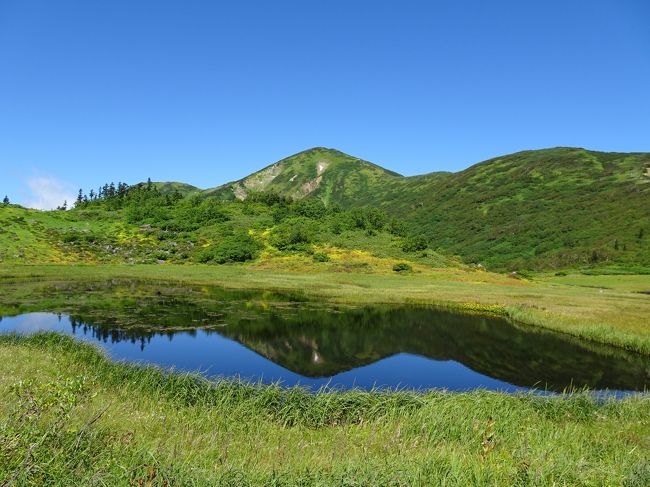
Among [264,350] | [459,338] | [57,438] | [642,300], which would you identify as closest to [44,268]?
[264,350]

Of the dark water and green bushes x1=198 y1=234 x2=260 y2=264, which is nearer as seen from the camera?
the dark water

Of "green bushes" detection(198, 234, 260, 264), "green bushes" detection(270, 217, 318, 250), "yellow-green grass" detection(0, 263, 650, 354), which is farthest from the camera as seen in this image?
"green bushes" detection(270, 217, 318, 250)

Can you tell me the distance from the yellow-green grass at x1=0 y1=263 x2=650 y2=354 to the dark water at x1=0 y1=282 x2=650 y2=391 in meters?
3.01

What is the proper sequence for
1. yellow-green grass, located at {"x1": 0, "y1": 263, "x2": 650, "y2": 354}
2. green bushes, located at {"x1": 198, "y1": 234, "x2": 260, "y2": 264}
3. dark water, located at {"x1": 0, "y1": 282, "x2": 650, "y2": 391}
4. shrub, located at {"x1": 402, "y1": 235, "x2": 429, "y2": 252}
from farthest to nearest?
shrub, located at {"x1": 402, "y1": 235, "x2": 429, "y2": 252} < green bushes, located at {"x1": 198, "y1": 234, "x2": 260, "y2": 264} < yellow-green grass, located at {"x1": 0, "y1": 263, "x2": 650, "y2": 354} < dark water, located at {"x1": 0, "y1": 282, "x2": 650, "y2": 391}

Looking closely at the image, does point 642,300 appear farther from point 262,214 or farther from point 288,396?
point 262,214

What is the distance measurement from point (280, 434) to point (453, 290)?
191ft

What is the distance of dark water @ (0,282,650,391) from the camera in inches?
1079

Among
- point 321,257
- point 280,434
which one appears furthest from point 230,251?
point 280,434

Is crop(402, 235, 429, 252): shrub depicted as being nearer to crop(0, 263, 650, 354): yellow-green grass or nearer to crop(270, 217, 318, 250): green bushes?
crop(0, 263, 650, 354): yellow-green grass

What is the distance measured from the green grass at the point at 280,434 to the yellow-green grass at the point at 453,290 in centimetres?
2325

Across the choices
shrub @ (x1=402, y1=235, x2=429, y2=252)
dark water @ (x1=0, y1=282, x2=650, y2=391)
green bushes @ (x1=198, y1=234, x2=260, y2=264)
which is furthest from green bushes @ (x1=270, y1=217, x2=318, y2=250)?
dark water @ (x1=0, y1=282, x2=650, y2=391)

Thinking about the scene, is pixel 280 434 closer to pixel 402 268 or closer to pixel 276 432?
pixel 276 432

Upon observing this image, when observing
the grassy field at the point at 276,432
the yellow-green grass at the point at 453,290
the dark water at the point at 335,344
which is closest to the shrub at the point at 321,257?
the yellow-green grass at the point at 453,290

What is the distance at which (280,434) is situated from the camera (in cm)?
1413
